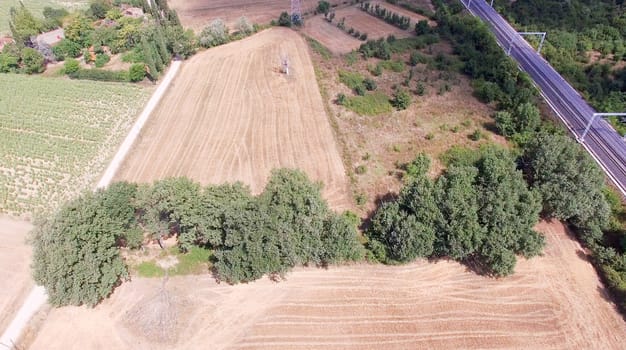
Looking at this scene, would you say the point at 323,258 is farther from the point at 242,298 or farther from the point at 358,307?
the point at 242,298

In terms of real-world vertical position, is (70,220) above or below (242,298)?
above

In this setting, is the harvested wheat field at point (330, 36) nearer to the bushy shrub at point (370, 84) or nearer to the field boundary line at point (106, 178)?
the bushy shrub at point (370, 84)

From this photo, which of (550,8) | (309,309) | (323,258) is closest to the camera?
(309,309)

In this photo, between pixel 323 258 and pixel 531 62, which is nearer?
pixel 323 258

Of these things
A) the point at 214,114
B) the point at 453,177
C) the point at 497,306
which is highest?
the point at 453,177

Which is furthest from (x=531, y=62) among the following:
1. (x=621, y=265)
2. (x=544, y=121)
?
(x=621, y=265)

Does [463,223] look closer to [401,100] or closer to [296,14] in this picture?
[401,100]

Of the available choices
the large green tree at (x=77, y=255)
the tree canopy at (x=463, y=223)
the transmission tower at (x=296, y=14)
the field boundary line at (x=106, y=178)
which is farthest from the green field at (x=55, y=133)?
the tree canopy at (x=463, y=223)
